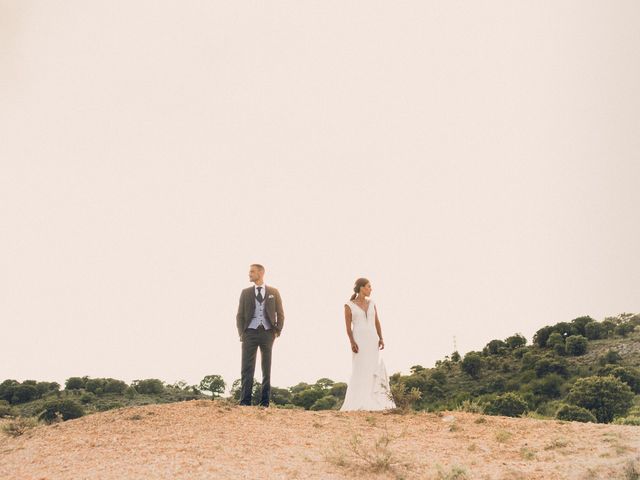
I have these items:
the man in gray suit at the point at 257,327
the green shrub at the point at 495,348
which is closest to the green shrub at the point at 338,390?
the green shrub at the point at 495,348

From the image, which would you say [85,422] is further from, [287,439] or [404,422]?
[404,422]

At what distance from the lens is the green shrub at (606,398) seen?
27.2m

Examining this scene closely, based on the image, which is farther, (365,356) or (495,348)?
(495,348)

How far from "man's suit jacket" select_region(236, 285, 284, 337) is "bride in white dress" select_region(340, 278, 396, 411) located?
136cm

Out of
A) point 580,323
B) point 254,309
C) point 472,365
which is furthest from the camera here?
point 580,323

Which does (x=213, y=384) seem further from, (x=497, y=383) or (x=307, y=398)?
(x=497, y=383)

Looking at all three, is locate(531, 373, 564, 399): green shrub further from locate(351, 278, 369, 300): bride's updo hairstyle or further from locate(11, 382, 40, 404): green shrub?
locate(11, 382, 40, 404): green shrub

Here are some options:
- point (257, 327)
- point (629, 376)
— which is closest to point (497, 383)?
point (629, 376)

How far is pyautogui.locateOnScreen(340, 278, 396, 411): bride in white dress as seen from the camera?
10359 millimetres

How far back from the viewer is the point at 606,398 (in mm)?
27375

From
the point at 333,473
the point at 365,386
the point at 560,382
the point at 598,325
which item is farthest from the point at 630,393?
the point at 598,325

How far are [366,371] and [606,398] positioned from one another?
22.5 metres

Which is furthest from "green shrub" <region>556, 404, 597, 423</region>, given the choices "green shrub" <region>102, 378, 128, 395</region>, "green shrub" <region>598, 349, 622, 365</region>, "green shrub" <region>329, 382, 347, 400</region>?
"green shrub" <region>102, 378, 128, 395</region>

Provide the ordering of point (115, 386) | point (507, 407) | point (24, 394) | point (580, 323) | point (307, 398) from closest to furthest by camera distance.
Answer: point (507, 407), point (307, 398), point (24, 394), point (115, 386), point (580, 323)
